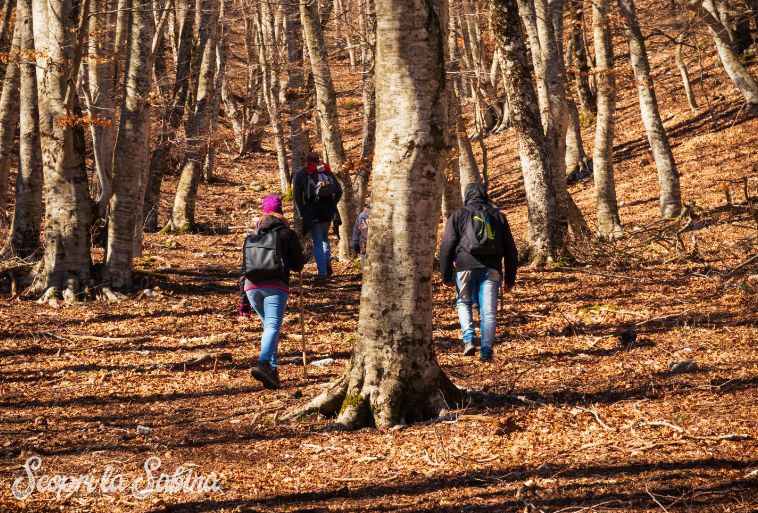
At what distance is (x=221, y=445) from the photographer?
624cm

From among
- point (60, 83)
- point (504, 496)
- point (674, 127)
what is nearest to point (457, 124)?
point (60, 83)

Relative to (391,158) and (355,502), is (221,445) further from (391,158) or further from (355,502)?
(391,158)

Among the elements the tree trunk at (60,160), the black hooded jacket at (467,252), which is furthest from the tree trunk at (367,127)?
the black hooded jacket at (467,252)

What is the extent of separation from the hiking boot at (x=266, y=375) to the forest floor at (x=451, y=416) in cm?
11

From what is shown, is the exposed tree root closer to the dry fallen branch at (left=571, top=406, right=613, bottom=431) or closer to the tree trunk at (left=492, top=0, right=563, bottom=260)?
the dry fallen branch at (left=571, top=406, right=613, bottom=431)

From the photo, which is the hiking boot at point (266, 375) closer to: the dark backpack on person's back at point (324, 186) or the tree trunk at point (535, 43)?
the dark backpack on person's back at point (324, 186)

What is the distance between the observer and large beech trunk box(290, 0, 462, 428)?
6062mm

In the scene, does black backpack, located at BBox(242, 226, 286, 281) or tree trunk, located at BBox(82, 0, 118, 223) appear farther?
tree trunk, located at BBox(82, 0, 118, 223)

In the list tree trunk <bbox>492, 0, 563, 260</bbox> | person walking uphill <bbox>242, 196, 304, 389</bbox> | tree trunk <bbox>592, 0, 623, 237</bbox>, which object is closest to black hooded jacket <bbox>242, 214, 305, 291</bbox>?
person walking uphill <bbox>242, 196, 304, 389</bbox>

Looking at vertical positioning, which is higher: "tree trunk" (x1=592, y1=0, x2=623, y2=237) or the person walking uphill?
"tree trunk" (x1=592, y1=0, x2=623, y2=237)

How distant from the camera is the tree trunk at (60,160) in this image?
461 inches

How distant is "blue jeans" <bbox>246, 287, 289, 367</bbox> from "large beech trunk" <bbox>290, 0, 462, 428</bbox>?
1753 mm

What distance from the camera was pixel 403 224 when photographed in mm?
6156

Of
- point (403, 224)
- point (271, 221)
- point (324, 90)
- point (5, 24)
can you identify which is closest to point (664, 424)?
point (403, 224)
